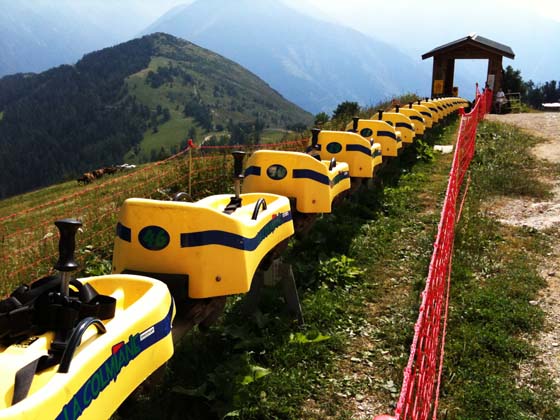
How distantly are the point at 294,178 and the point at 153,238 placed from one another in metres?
2.54

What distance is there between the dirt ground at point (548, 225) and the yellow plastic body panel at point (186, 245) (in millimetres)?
2627

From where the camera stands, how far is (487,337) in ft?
15.3

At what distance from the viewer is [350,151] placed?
25.8 ft

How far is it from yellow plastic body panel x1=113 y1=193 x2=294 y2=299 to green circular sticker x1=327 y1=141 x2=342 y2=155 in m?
4.43

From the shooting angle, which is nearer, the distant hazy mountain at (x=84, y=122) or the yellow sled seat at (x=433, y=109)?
the yellow sled seat at (x=433, y=109)

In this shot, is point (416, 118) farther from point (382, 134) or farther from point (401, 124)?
point (382, 134)

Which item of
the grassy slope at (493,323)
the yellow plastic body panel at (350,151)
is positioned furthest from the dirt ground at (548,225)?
the yellow plastic body panel at (350,151)

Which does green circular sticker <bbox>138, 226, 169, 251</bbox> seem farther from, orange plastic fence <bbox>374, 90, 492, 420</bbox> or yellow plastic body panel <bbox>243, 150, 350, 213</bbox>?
yellow plastic body panel <bbox>243, 150, 350, 213</bbox>

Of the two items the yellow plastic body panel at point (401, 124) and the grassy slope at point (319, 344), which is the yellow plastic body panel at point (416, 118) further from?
the grassy slope at point (319, 344)

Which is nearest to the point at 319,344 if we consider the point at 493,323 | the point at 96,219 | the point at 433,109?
the point at 493,323

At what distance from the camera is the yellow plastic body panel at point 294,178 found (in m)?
5.75

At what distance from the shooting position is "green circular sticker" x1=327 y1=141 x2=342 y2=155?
7.89 m

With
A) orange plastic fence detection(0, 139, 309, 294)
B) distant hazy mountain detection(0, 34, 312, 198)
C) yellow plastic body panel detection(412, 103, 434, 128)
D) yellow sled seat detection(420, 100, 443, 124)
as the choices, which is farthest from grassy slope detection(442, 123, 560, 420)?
distant hazy mountain detection(0, 34, 312, 198)

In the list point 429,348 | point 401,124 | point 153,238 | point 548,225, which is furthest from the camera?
point 401,124
